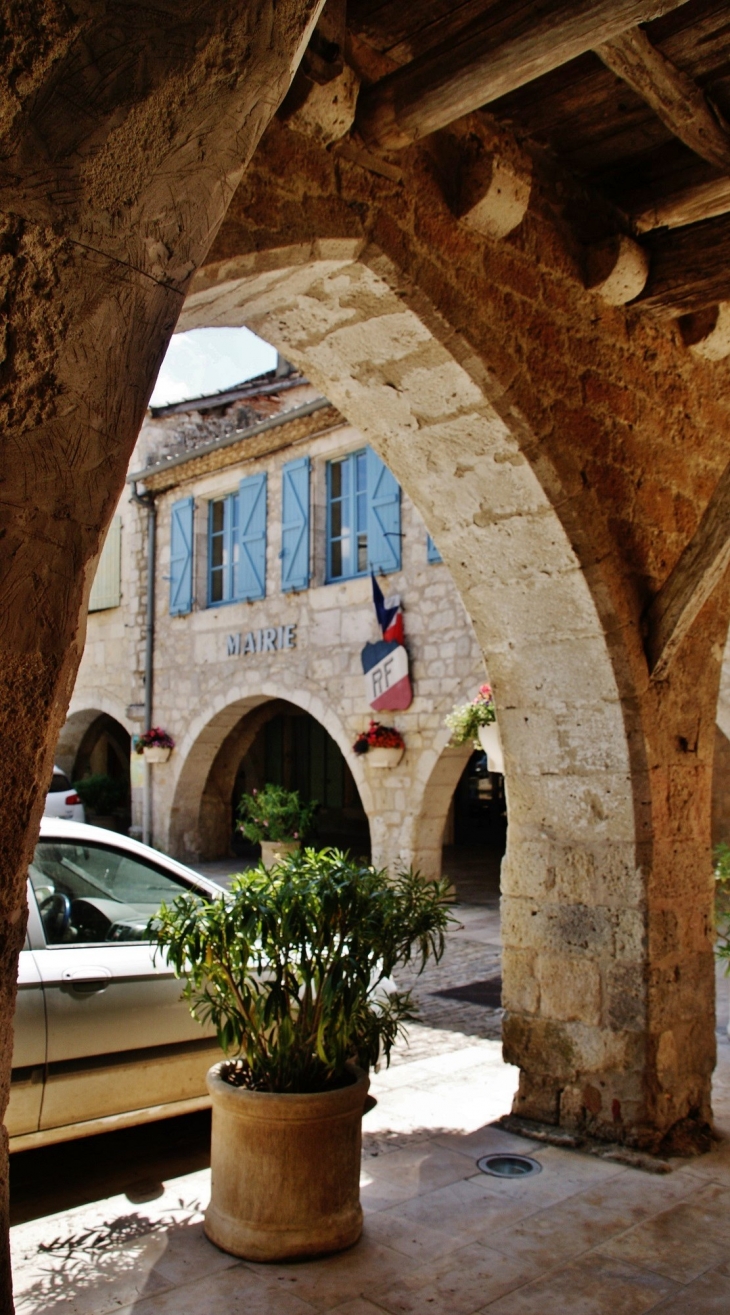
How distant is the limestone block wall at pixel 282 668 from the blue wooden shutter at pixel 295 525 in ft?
0.33

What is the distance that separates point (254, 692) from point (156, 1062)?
301 inches

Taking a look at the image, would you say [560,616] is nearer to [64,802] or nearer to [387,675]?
[387,675]

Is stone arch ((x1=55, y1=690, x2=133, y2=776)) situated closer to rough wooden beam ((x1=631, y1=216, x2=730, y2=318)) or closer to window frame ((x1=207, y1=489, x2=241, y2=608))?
window frame ((x1=207, y1=489, x2=241, y2=608))

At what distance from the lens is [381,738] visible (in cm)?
891

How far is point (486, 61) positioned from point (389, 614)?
22.5 ft

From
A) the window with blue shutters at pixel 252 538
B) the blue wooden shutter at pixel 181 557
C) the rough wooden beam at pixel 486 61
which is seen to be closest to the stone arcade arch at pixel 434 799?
the window with blue shutters at pixel 252 538

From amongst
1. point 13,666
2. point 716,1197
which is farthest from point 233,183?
point 716,1197

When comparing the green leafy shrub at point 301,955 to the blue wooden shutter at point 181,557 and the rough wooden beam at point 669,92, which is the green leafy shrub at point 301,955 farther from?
the blue wooden shutter at point 181,557

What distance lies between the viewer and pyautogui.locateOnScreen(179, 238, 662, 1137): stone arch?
3.00m

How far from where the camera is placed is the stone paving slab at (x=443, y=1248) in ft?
7.60

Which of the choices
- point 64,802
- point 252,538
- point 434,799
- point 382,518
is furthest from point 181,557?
point 434,799

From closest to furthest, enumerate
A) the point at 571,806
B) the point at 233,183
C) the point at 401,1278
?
the point at 233,183, the point at 401,1278, the point at 571,806

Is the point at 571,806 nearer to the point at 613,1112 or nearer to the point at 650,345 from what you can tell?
the point at 613,1112

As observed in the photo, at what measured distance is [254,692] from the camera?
10.8m
